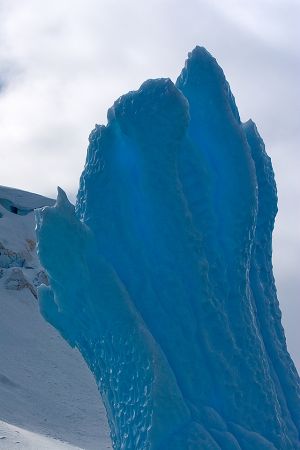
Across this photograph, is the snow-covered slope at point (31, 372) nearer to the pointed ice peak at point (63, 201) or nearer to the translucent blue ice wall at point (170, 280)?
the translucent blue ice wall at point (170, 280)

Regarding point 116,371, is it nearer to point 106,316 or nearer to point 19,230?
point 106,316

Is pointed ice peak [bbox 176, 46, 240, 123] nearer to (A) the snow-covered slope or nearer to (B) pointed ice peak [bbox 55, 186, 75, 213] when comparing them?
(B) pointed ice peak [bbox 55, 186, 75, 213]

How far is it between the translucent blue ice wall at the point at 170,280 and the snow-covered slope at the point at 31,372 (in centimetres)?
537

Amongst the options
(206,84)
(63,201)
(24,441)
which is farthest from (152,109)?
(24,441)

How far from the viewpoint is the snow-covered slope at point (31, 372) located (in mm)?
11508

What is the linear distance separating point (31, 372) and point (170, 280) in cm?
1081

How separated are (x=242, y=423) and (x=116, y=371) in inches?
28.0

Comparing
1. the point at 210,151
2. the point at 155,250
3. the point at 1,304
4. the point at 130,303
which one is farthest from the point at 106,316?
the point at 1,304

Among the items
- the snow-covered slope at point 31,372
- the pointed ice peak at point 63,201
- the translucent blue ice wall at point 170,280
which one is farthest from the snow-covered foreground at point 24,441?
the pointed ice peak at point 63,201

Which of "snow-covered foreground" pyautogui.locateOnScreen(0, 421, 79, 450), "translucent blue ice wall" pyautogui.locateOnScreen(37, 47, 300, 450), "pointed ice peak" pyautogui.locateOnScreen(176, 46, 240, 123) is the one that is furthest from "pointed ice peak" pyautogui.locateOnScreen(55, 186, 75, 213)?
"snow-covered foreground" pyautogui.locateOnScreen(0, 421, 79, 450)

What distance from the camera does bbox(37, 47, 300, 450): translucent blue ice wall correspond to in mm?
3924

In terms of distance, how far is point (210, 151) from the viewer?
4.50 m

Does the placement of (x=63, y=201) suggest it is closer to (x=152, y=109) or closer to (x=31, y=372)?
(x=152, y=109)

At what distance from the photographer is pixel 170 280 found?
4.09 m
